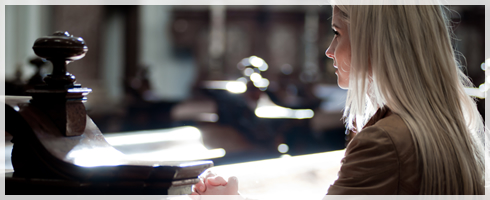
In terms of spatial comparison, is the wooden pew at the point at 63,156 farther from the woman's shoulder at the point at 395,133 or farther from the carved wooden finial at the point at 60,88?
the woman's shoulder at the point at 395,133

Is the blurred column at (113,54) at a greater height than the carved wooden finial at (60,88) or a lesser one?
lesser

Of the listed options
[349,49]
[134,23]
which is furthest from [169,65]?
[349,49]

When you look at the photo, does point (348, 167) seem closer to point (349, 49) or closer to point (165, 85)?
point (349, 49)

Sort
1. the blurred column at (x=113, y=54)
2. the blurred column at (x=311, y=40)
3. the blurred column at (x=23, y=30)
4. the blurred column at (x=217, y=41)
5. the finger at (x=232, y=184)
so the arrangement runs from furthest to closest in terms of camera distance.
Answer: the blurred column at (x=311, y=40)
the blurred column at (x=217, y=41)
the blurred column at (x=113, y=54)
the blurred column at (x=23, y=30)
the finger at (x=232, y=184)

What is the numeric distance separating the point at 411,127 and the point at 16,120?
29.6 inches

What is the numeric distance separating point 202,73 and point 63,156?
1117 cm

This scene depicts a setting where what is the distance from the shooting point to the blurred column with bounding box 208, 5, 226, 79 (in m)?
11.6

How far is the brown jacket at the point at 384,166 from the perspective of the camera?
831 mm

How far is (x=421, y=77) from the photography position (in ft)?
3.00

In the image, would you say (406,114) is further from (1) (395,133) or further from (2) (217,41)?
(2) (217,41)

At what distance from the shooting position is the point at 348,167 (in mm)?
860

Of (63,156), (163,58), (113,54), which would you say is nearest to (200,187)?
(63,156)

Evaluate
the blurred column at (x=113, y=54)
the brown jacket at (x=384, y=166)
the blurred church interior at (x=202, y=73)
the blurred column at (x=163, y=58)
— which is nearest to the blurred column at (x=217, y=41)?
the blurred church interior at (x=202, y=73)

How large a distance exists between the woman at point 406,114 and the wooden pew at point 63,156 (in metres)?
0.22
